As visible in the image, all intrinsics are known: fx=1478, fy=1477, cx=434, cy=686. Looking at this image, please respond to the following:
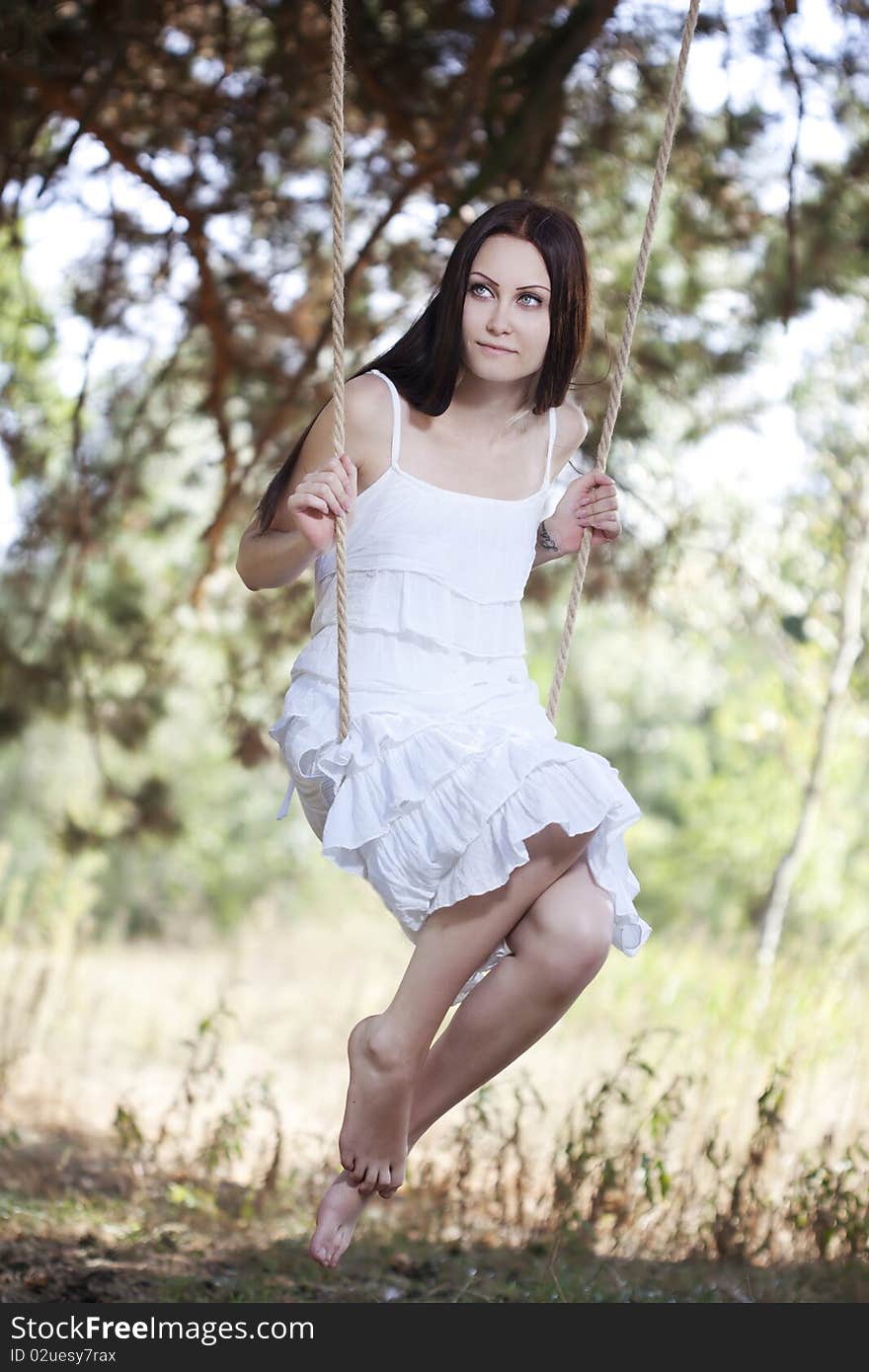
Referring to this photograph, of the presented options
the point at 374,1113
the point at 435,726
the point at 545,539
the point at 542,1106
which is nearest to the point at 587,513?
the point at 545,539

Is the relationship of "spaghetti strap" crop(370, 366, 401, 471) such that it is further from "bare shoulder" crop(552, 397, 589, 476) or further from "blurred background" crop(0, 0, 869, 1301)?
"blurred background" crop(0, 0, 869, 1301)

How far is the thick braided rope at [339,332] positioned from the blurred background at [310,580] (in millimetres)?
1257

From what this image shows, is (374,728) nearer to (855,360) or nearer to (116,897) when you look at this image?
(855,360)

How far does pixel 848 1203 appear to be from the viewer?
3418mm

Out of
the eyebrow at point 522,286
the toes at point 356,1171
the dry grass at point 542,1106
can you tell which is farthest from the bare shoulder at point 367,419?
the dry grass at point 542,1106

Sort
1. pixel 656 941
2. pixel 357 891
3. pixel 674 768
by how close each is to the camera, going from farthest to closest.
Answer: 1. pixel 674 768
2. pixel 357 891
3. pixel 656 941

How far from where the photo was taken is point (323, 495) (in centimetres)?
213

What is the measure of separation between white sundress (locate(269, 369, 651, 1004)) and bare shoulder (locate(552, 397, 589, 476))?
0.04m

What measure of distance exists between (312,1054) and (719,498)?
3976 millimetres

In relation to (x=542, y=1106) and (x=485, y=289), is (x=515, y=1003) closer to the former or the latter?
(x=485, y=289)

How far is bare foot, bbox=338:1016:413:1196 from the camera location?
2.04 m

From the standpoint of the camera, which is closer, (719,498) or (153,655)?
(153,655)

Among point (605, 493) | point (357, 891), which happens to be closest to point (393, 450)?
point (605, 493)

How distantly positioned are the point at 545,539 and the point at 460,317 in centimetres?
43
